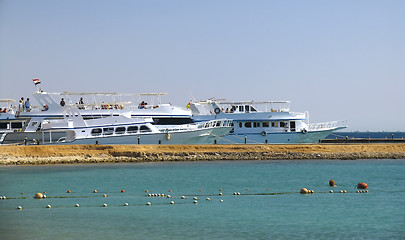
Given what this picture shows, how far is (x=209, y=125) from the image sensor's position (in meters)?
57.3

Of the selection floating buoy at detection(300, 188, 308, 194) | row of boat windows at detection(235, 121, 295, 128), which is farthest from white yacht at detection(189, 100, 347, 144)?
floating buoy at detection(300, 188, 308, 194)

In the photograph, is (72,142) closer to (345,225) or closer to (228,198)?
(228,198)

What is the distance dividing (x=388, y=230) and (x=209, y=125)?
126ft

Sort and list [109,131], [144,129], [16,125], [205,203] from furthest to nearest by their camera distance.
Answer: [16,125]
[144,129]
[109,131]
[205,203]

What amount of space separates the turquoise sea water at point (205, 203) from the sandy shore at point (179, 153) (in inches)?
194

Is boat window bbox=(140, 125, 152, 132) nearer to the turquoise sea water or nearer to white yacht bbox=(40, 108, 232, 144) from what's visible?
white yacht bbox=(40, 108, 232, 144)

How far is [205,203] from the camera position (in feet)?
83.4

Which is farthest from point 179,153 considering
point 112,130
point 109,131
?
point 109,131

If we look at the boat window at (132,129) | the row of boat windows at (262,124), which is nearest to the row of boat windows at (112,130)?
the boat window at (132,129)

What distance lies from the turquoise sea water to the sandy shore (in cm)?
492

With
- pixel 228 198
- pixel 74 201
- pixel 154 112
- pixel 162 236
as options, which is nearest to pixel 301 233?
pixel 162 236

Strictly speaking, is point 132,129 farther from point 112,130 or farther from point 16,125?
point 16,125

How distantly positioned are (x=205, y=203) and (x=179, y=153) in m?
22.1

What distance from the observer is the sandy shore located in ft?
150
